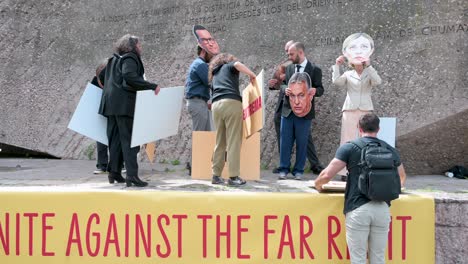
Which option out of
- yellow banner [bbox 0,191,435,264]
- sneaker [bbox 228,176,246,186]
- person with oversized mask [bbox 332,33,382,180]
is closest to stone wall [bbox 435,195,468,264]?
yellow banner [bbox 0,191,435,264]

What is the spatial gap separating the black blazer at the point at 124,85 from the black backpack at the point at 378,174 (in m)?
2.16

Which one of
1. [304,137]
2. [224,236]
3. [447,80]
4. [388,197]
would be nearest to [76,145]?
[304,137]

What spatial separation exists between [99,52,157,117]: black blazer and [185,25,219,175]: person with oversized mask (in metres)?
0.77

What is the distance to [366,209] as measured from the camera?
3.26m

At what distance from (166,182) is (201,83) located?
3.71ft

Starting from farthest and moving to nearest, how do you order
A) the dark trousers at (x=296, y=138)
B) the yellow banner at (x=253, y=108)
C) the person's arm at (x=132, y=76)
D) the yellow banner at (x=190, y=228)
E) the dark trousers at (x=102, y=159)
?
the dark trousers at (x=102, y=159) < the dark trousers at (x=296, y=138) < the person's arm at (x=132, y=76) < the yellow banner at (x=253, y=108) < the yellow banner at (x=190, y=228)

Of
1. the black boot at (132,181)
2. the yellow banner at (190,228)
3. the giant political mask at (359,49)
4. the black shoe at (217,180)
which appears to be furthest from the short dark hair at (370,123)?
the black boot at (132,181)

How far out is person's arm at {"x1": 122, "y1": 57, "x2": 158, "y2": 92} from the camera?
4.43m

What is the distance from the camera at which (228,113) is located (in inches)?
178

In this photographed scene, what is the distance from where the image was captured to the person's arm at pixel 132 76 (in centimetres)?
443

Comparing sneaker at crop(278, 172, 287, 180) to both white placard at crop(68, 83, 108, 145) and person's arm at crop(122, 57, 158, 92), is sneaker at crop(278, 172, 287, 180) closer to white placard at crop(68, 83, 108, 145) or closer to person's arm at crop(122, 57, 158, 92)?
person's arm at crop(122, 57, 158, 92)

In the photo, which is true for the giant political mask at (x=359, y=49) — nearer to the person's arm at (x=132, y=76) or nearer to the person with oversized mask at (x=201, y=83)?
the person with oversized mask at (x=201, y=83)

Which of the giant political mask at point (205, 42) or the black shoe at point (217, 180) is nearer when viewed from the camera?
the black shoe at point (217, 180)

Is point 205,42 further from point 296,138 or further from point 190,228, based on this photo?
point 190,228
